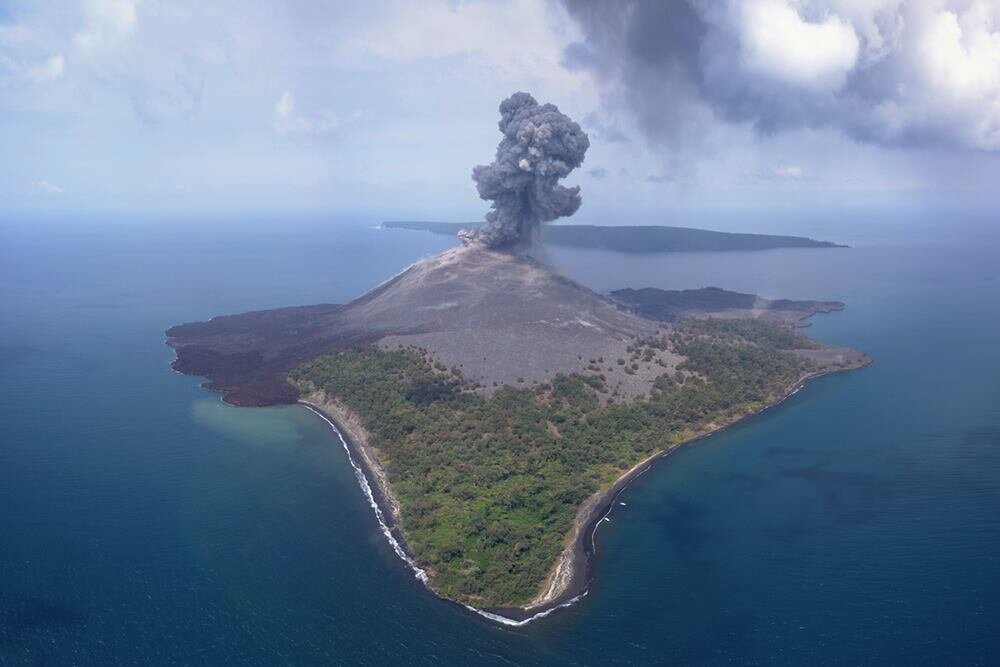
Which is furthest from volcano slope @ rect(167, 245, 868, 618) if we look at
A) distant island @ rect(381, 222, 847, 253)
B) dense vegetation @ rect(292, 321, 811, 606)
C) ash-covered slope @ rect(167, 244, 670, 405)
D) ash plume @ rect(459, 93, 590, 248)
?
distant island @ rect(381, 222, 847, 253)

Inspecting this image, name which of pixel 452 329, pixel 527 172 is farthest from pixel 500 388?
pixel 527 172

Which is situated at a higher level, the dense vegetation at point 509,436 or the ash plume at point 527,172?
the ash plume at point 527,172

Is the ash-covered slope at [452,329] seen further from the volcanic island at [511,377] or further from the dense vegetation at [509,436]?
the dense vegetation at [509,436]

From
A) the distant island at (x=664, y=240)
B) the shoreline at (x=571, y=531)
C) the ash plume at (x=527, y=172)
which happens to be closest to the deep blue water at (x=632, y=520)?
the shoreline at (x=571, y=531)

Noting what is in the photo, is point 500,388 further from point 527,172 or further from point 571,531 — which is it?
point 527,172

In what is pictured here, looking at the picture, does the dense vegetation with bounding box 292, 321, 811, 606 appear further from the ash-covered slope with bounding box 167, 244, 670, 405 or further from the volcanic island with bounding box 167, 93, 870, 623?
the ash-covered slope with bounding box 167, 244, 670, 405
